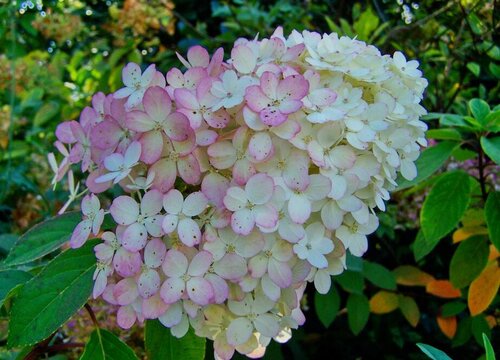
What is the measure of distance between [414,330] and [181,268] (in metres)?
1.09

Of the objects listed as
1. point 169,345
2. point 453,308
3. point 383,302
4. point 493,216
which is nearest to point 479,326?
point 453,308

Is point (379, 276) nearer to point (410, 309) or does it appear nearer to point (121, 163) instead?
point (410, 309)

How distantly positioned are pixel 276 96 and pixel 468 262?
717 mm

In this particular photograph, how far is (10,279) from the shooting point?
74 cm

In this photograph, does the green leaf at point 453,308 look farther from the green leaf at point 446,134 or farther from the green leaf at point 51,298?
the green leaf at point 51,298

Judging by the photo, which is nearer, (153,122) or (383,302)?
(153,122)

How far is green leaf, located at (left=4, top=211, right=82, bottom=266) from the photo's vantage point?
2.47ft

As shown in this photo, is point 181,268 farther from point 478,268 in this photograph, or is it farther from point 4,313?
point 478,268

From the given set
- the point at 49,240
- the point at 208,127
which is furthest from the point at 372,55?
the point at 49,240

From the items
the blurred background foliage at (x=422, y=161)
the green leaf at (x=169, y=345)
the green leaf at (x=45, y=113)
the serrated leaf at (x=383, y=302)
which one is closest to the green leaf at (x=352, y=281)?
the blurred background foliage at (x=422, y=161)

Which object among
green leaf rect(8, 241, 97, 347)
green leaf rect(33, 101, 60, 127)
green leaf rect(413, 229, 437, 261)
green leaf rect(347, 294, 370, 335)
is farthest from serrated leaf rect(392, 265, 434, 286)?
green leaf rect(33, 101, 60, 127)

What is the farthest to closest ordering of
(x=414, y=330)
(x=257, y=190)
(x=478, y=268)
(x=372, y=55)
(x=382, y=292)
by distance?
(x=414, y=330), (x=382, y=292), (x=478, y=268), (x=372, y=55), (x=257, y=190)

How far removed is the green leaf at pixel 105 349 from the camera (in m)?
0.73

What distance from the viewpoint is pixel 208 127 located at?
2.03 ft
